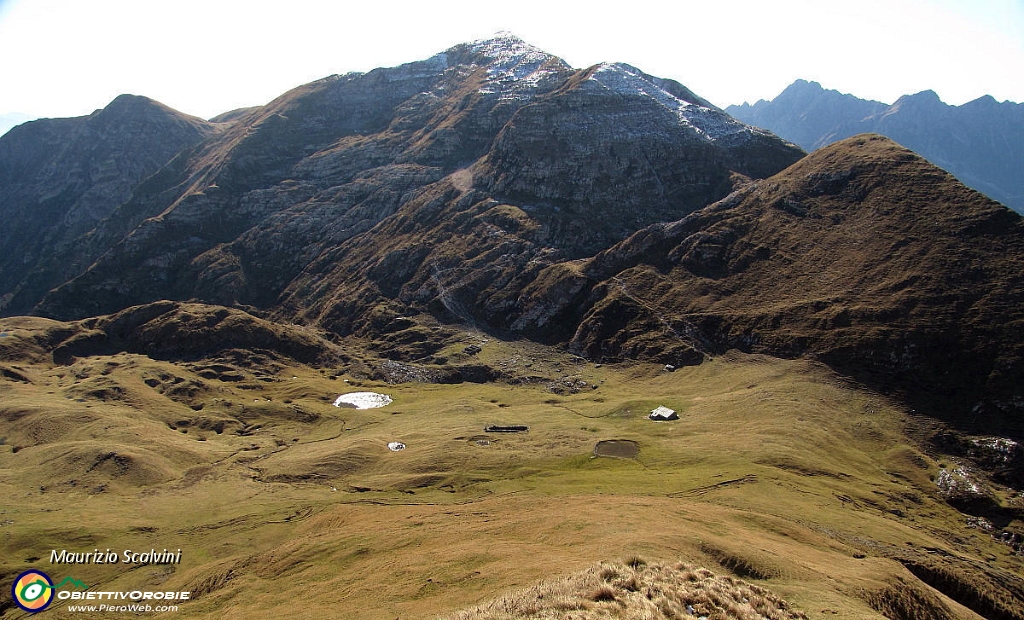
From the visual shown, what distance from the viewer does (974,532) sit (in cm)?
10906

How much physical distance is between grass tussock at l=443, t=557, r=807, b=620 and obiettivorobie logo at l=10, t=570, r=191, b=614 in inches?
2389

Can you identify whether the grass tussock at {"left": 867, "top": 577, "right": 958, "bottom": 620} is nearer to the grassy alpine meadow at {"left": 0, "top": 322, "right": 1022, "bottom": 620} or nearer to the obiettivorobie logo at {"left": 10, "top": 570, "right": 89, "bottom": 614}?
the grassy alpine meadow at {"left": 0, "top": 322, "right": 1022, "bottom": 620}

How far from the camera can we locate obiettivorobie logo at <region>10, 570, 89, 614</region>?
270 feet

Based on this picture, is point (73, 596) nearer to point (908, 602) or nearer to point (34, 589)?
point (34, 589)

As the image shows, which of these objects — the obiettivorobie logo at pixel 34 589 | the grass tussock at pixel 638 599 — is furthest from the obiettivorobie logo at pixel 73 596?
the grass tussock at pixel 638 599

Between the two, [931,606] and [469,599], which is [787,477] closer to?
[931,606]

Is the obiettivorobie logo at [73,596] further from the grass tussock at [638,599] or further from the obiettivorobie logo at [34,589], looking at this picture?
the grass tussock at [638,599]

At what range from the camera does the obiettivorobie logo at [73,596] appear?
266 ft

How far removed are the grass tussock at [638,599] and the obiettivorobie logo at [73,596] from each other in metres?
60.7

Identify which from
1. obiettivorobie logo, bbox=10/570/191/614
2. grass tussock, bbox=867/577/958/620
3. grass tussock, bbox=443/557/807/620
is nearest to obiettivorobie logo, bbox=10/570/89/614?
obiettivorobie logo, bbox=10/570/191/614

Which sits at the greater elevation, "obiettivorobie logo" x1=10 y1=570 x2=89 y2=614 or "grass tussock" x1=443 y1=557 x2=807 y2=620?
"grass tussock" x1=443 y1=557 x2=807 y2=620

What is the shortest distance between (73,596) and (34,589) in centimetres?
991

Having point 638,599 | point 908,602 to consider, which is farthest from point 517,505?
point 908,602

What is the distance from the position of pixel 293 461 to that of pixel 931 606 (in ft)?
448
